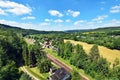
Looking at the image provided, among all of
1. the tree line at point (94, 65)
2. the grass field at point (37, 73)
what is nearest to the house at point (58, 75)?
the grass field at point (37, 73)

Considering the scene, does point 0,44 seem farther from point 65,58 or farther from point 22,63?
point 65,58

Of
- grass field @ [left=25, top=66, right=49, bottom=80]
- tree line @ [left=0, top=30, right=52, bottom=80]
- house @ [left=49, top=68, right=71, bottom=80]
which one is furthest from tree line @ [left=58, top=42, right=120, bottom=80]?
grass field @ [left=25, top=66, right=49, bottom=80]

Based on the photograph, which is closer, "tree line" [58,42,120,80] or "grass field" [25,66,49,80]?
"tree line" [58,42,120,80]

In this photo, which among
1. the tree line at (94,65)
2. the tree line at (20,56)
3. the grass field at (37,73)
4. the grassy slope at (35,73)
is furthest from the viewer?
the tree line at (20,56)

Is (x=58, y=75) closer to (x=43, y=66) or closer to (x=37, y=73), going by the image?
(x=43, y=66)

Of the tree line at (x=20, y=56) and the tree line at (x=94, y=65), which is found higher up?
the tree line at (x=20, y=56)

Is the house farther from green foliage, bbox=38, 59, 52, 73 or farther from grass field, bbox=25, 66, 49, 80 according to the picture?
green foliage, bbox=38, 59, 52, 73

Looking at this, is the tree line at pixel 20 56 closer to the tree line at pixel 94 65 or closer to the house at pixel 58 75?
the house at pixel 58 75

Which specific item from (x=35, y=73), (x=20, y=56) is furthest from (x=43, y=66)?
(x=20, y=56)

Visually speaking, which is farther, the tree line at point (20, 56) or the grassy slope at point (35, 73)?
the tree line at point (20, 56)

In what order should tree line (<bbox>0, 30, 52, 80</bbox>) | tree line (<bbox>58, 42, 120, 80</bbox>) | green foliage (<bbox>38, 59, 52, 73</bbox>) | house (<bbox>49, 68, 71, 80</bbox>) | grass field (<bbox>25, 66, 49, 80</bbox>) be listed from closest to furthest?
house (<bbox>49, 68, 71, 80</bbox>)
tree line (<bbox>58, 42, 120, 80</bbox>)
grass field (<bbox>25, 66, 49, 80</bbox>)
tree line (<bbox>0, 30, 52, 80</bbox>)
green foliage (<bbox>38, 59, 52, 73</bbox>)

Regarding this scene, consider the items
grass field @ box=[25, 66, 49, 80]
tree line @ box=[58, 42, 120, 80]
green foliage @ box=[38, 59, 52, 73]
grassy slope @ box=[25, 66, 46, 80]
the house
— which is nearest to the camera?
the house
